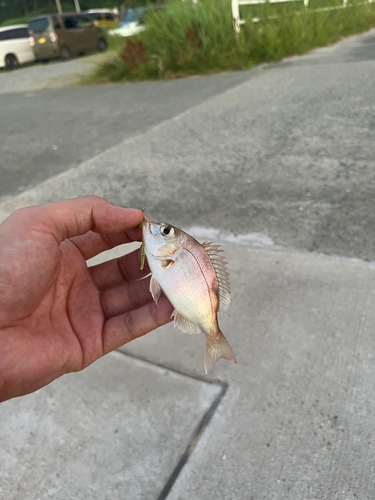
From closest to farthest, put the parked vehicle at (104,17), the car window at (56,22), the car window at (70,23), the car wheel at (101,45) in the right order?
1. the car window at (56,22)
2. the car window at (70,23)
3. the car wheel at (101,45)
4. the parked vehicle at (104,17)

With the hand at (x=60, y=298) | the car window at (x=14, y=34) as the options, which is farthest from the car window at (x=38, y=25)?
the hand at (x=60, y=298)

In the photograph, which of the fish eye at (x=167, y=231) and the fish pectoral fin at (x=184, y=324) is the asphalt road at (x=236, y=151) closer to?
the fish pectoral fin at (x=184, y=324)

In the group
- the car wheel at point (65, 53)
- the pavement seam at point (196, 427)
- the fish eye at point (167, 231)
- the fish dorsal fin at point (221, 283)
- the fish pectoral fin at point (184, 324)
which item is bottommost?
the pavement seam at point (196, 427)

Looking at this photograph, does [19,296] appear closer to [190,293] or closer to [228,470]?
[190,293]

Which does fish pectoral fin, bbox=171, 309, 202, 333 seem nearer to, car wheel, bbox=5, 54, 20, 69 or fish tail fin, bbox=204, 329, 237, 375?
fish tail fin, bbox=204, 329, 237, 375

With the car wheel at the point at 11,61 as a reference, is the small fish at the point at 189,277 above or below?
below
